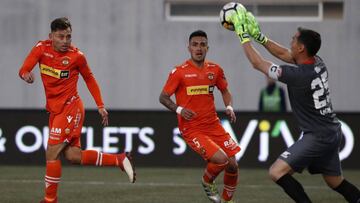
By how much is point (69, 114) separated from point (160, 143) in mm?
6195

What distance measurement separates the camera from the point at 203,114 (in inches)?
449

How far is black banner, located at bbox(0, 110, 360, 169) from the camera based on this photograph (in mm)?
16766

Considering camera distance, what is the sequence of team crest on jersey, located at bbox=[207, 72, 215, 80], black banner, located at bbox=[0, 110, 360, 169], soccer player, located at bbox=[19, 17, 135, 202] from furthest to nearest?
1. black banner, located at bbox=[0, 110, 360, 169]
2. team crest on jersey, located at bbox=[207, 72, 215, 80]
3. soccer player, located at bbox=[19, 17, 135, 202]

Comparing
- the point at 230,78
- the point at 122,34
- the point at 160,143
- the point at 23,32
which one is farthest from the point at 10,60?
the point at 160,143

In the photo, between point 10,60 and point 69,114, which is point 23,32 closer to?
point 10,60

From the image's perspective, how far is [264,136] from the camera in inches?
661

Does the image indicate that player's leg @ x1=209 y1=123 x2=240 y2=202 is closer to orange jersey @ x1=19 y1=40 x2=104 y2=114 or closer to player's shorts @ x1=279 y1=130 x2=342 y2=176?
orange jersey @ x1=19 y1=40 x2=104 y2=114

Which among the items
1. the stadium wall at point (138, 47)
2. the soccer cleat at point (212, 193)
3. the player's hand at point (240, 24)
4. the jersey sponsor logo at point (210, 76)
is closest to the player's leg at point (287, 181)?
the player's hand at point (240, 24)

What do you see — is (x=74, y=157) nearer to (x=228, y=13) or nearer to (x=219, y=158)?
(x=219, y=158)

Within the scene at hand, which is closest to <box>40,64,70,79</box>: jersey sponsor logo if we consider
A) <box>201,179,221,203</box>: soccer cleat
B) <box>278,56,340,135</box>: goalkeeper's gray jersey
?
<box>201,179,221,203</box>: soccer cleat

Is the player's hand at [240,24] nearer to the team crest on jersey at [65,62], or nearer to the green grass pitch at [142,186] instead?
the team crest on jersey at [65,62]

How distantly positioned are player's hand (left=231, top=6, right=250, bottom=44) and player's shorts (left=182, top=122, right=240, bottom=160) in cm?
220

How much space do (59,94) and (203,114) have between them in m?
1.71

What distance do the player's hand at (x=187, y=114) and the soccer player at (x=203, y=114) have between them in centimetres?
3
